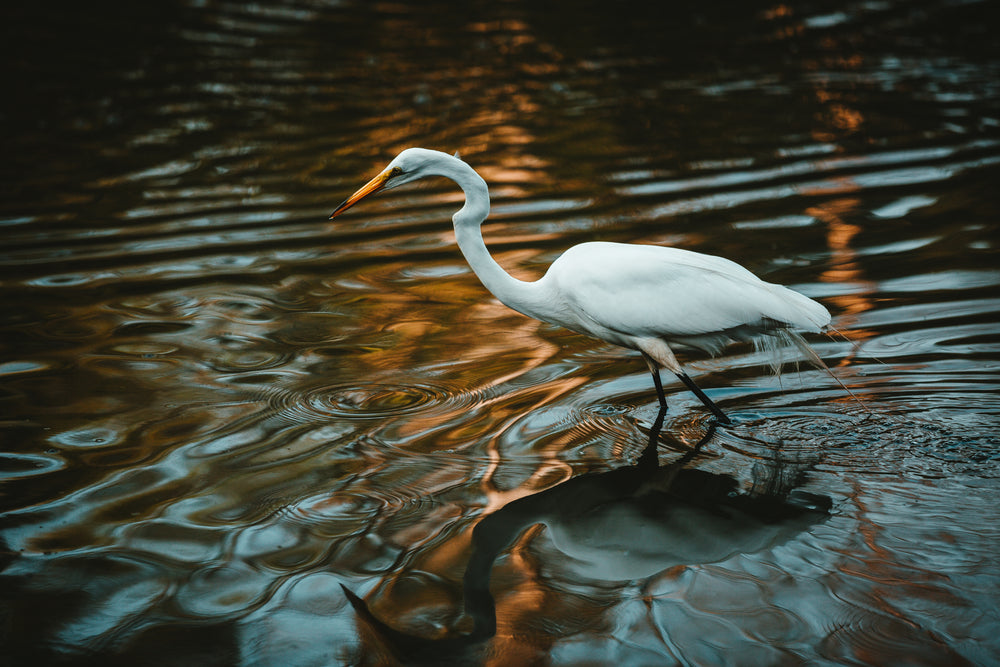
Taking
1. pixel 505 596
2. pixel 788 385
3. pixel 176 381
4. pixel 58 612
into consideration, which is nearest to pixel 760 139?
pixel 788 385

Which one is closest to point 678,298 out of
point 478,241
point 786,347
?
point 786,347

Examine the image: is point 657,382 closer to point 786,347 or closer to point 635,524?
point 786,347

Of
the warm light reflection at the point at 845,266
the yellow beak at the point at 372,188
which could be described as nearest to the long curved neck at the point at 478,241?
the yellow beak at the point at 372,188

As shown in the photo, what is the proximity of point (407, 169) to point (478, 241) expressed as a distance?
0.46 metres

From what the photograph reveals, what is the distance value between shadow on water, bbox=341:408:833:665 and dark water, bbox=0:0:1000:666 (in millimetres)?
15

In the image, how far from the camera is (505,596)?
119 inches

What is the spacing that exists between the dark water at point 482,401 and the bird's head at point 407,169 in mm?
1018

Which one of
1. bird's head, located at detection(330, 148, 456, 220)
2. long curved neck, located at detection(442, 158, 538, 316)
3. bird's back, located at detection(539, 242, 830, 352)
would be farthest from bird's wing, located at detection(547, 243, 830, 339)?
bird's head, located at detection(330, 148, 456, 220)

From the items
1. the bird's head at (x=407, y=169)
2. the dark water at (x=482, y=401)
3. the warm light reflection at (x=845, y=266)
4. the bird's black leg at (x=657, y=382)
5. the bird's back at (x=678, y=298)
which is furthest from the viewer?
the warm light reflection at (x=845, y=266)

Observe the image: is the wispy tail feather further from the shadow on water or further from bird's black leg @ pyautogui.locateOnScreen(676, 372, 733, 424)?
the shadow on water

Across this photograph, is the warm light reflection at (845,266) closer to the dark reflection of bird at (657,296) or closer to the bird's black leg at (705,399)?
the dark reflection of bird at (657,296)

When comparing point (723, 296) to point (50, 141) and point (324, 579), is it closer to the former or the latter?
point (324, 579)

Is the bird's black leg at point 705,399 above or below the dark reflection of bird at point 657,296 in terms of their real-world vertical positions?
below

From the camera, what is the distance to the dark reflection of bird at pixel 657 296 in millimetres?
3961
